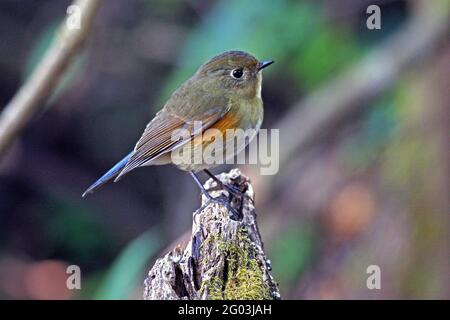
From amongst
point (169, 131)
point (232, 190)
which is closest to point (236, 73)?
point (169, 131)

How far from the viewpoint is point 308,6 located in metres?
6.16

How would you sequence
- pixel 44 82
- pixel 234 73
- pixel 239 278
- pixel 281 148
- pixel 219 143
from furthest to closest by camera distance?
pixel 281 148, pixel 234 73, pixel 219 143, pixel 44 82, pixel 239 278

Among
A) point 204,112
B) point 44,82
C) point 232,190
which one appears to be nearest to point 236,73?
point 204,112

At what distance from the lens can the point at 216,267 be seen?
313 centimetres

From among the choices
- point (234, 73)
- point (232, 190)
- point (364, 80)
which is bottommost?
point (232, 190)

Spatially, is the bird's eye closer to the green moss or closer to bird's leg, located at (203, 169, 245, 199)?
bird's leg, located at (203, 169, 245, 199)

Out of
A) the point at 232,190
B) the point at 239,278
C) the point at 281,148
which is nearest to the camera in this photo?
the point at 239,278

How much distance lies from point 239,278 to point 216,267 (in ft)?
0.35

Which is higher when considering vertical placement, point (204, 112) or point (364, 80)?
point (364, 80)

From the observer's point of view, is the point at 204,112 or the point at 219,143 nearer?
the point at 219,143

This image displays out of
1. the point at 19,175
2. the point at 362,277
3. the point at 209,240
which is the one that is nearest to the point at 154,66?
the point at 19,175

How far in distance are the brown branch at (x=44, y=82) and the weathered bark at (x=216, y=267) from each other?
876 millimetres

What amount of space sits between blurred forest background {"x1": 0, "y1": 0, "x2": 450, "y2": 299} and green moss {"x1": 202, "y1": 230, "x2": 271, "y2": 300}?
198cm

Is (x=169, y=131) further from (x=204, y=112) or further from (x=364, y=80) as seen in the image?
(x=364, y=80)
